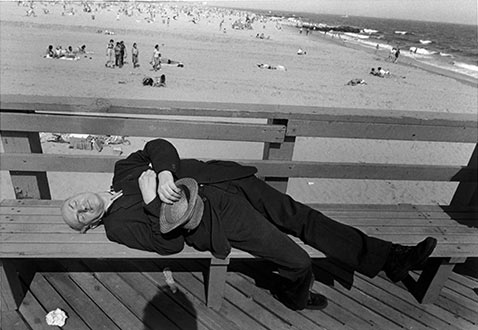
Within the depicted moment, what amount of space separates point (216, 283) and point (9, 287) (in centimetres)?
132

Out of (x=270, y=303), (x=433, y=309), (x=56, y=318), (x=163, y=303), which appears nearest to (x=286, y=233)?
(x=270, y=303)

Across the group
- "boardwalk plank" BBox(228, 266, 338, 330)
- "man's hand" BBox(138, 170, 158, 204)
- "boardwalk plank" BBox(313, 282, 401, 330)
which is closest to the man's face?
"man's hand" BBox(138, 170, 158, 204)

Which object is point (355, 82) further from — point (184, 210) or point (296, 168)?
point (184, 210)

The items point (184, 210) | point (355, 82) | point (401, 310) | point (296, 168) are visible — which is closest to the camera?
point (184, 210)

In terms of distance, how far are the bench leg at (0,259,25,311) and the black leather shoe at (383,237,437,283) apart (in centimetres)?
242

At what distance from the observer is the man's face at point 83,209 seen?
2357 mm

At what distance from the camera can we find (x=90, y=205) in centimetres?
236

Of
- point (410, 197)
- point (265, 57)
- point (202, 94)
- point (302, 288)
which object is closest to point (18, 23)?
point (265, 57)

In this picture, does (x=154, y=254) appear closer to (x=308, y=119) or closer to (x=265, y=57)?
(x=308, y=119)

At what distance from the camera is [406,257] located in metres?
→ 2.54

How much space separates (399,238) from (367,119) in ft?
2.98

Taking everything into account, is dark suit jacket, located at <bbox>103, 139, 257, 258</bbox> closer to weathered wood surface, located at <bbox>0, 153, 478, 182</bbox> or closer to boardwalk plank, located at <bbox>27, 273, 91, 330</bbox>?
weathered wood surface, located at <bbox>0, 153, 478, 182</bbox>

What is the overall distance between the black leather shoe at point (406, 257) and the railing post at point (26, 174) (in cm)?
257

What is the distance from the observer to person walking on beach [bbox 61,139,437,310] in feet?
7.70
